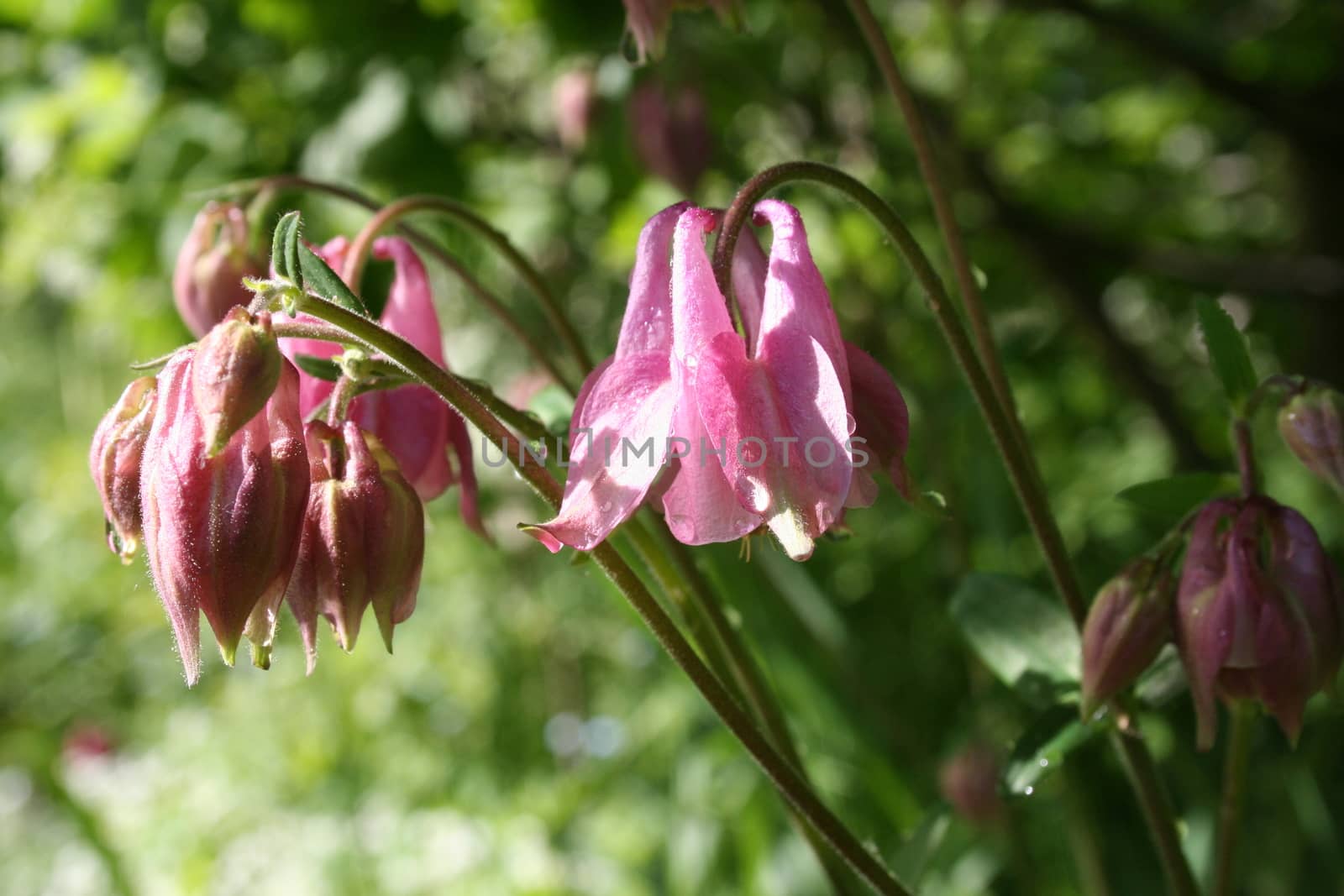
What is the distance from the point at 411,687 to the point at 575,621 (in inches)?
20.3

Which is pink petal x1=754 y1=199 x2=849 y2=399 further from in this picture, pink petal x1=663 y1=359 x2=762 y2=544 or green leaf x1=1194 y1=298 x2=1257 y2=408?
green leaf x1=1194 y1=298 x2=1257 y2=408

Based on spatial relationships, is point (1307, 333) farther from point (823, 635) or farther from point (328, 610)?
point (328, 610)

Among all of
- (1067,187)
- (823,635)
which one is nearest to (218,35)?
(823,635)

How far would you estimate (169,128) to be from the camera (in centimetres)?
186

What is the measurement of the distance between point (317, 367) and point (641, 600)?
25cm

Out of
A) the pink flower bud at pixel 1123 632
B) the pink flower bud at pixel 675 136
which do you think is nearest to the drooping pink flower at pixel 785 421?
the pink flower bud at pixel 1123 632

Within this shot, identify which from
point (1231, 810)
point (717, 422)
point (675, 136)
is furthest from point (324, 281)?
point (675, 136)

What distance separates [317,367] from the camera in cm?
73

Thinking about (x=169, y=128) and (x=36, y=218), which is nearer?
(x=169, y=128)

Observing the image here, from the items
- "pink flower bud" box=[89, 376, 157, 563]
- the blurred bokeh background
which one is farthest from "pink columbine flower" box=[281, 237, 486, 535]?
the blurred bokeh background

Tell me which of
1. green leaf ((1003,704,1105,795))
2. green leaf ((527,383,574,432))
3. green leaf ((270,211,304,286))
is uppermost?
green leaf ((270,211,304,286))

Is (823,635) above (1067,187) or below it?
below

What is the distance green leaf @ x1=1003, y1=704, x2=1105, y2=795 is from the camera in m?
0.84

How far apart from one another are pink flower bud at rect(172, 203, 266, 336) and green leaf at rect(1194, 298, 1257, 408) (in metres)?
0.72
